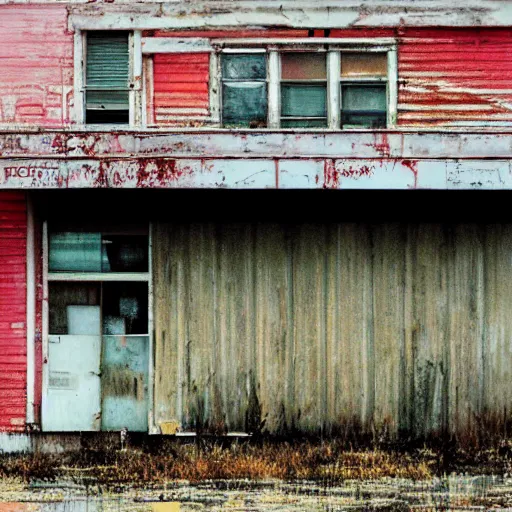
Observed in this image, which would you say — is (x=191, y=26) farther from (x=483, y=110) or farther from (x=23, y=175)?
(x=483, y=110)

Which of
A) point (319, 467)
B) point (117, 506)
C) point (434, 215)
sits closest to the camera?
point (117, 506)

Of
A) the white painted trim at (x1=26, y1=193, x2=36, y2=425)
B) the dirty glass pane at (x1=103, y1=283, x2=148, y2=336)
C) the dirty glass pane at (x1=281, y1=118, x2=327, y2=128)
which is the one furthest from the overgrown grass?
the dirty glass pane at (x1=281, y1=118, x2=327, y2=128)

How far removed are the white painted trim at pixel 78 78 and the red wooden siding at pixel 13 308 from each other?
4.27 ft

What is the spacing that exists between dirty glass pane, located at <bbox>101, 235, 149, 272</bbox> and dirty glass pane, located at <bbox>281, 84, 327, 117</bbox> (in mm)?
2574

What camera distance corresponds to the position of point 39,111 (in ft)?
38.7

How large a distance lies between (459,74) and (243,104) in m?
2.86

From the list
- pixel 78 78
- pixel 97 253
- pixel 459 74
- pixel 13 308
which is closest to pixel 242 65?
pixel 78 78

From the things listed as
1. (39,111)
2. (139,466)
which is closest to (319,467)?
(139,466)

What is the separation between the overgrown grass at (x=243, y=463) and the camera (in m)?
10.5

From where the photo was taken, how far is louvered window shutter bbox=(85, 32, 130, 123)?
1188 centimetres

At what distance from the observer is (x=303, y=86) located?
11.9 metres

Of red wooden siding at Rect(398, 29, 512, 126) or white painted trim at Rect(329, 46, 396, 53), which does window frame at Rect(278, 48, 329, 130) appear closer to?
white painted trim at Rect(329, 46, 396, 53)

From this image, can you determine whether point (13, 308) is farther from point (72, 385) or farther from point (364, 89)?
point (364, 89)

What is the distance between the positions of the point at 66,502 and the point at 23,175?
13.1 ft
